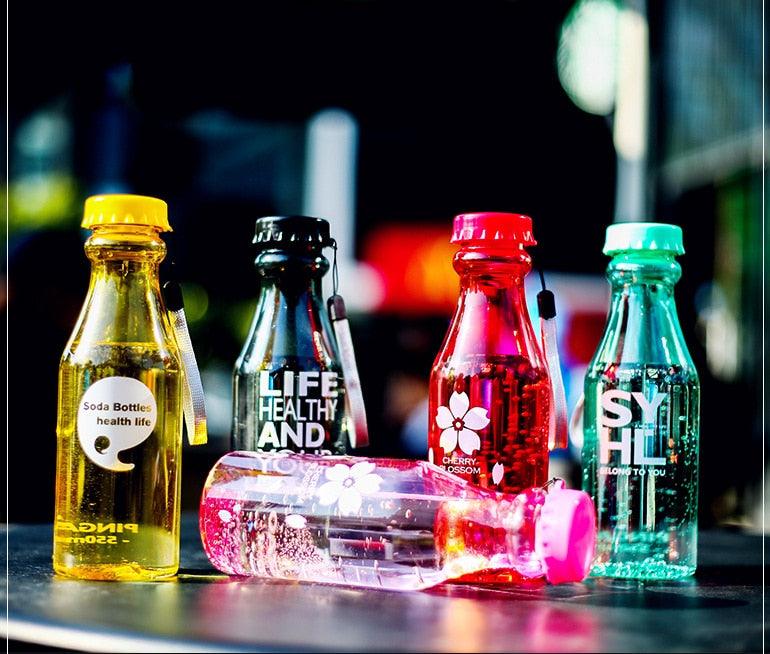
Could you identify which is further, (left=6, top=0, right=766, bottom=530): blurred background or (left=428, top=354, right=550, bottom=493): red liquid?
(left=6, top=0, right=766, bottom=530): blurred background

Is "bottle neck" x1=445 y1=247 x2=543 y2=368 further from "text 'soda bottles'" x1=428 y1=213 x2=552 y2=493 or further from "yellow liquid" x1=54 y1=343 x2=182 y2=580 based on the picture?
"yellow liquid" x1=54 y1=343 x2=182 y2=580

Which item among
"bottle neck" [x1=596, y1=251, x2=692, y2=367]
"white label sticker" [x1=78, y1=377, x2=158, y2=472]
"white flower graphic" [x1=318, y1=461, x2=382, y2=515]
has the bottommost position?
"white flower graphic" [x1=318, y1=461, x2=382, y2=515]

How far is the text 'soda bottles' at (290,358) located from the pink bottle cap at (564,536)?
0.26 m

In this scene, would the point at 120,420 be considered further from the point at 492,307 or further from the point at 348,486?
the point at 492,307

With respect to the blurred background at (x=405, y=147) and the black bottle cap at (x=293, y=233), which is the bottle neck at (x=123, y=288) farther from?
the blurred background at (x=405, y=147)

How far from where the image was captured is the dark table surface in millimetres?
601

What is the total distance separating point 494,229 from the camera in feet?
2.87

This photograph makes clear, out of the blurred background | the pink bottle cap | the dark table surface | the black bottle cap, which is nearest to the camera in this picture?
the dark table surface

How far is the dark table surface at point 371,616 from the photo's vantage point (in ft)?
1.97

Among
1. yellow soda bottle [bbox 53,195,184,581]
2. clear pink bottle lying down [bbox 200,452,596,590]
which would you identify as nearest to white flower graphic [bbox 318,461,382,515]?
clear pink bottle lying down [bbox 200,452,596,590]

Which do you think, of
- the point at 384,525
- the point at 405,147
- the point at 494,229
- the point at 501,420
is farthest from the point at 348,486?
the point at 405,147

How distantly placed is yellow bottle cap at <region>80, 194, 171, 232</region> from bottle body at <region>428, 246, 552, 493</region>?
277 mm

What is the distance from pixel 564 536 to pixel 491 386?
172mm

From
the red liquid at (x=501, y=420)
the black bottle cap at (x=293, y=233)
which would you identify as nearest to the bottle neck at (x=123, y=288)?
the black bottle cap at (x=293, y=233)
